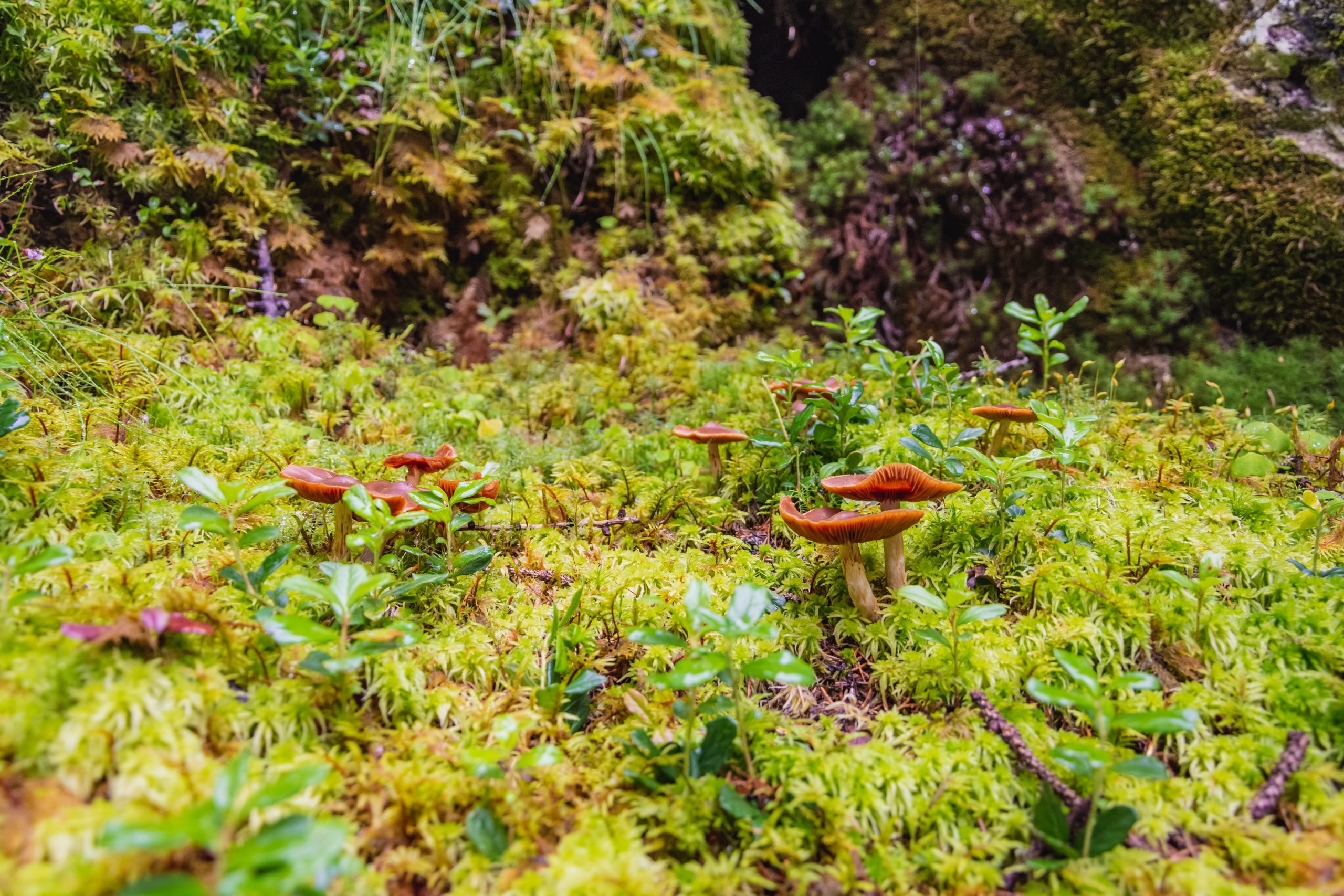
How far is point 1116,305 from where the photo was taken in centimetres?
481

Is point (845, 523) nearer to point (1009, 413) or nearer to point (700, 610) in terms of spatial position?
point (700, 610)

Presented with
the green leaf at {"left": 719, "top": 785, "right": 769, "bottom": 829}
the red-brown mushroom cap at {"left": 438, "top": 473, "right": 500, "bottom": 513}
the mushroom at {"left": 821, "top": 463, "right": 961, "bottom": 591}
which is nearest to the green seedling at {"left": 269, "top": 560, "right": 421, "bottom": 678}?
the red-brown mushroom cap at {"left": 438, "top": 473, "right": 500, "bottom": 513}

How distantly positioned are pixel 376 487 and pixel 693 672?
55.2 inches

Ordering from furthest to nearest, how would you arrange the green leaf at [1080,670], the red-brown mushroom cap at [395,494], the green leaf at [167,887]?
the red-brown mushroom cap at [395,494] → the green leaf at [1080,670] → the green leaf at [167,887]

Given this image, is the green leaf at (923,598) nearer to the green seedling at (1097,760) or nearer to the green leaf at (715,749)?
the green seedling at (1097,760)

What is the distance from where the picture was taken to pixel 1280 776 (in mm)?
1486

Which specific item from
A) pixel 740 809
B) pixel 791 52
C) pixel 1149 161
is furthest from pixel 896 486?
pixel 791 52

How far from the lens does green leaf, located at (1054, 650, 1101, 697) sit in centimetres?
141

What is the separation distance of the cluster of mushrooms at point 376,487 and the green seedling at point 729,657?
98cm

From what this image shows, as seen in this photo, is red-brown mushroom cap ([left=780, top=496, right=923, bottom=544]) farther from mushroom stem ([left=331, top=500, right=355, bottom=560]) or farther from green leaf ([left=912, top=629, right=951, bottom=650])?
mushroom stem ([left=331, top=500, right=355, bottom=560])

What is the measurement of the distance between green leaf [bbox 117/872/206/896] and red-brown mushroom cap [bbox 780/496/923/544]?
146cm

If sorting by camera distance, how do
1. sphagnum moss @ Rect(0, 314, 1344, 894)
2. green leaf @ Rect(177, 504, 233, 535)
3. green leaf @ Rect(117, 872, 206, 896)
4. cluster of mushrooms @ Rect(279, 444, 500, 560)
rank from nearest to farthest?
green leaf @ Rect(117, 872, 206, 896) < sphagnum moss @ Rect(0, 314, 1344, 894) < green leaf @ Rect(177, 504, 233, 535) < cluster of mushrooms @ Rect(279, 444, 500, 560)

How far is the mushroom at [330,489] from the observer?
6.29 feet

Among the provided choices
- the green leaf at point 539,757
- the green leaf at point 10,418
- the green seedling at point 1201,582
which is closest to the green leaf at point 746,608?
the green leaf at point 539,757
